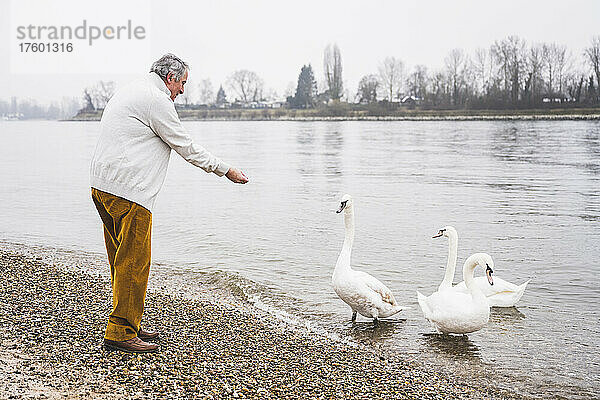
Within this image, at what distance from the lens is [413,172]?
32.2m

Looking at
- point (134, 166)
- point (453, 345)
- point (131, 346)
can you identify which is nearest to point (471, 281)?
point (453, 345)

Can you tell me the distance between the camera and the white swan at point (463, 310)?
8.15m

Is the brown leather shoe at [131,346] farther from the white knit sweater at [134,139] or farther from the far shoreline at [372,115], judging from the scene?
the far shoreline at [372,115]

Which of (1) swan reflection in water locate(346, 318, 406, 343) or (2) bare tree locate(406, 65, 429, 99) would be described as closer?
(1) swan reflection in water locate(346, 318, 406, 343)

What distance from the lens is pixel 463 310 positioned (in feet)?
26.8

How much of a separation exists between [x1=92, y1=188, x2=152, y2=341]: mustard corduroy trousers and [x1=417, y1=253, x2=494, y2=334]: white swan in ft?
12.5

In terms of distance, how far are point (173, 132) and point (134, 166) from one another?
1.50 ft

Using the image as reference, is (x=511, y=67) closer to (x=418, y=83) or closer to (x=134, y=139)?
(x=418, y=83)

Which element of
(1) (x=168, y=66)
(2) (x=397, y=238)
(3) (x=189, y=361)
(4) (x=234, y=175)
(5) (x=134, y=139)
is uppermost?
(1) (x=168, y=66)

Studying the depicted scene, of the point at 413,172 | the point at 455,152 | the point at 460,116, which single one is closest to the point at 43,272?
the point at 413,172

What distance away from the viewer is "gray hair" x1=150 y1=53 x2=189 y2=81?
6102mm

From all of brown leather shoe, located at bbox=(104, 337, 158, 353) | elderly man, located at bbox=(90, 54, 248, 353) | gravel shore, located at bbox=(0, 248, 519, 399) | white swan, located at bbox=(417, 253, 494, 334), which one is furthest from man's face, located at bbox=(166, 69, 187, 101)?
white swan, located at bbox=(417, 253, 494, 334)

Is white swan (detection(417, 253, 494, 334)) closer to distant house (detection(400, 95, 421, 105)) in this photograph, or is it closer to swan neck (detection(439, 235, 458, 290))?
swan neck (detection(439, 235, 458, 290))

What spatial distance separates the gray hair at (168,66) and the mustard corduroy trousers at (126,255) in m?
1.20
